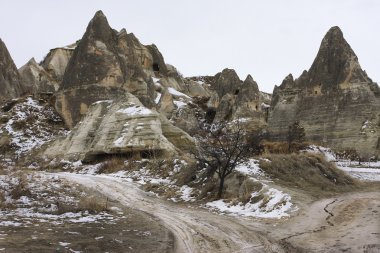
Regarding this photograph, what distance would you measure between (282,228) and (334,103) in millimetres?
36222

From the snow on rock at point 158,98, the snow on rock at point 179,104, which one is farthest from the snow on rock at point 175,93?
the snow on rock at point 179,104

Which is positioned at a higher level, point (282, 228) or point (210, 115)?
point (210, 115)

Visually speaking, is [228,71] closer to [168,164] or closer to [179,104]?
[179,104]

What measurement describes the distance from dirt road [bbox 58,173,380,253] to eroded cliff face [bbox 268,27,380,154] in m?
28.6

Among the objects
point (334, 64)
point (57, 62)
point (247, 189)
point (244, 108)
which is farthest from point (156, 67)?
point (247, 189)

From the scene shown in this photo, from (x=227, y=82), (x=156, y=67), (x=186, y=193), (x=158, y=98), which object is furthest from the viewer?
(x=227, y=82)

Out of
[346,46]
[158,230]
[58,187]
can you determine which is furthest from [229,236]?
[346,46]

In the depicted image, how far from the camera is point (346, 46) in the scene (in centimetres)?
4650

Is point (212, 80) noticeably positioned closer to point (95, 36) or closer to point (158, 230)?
point (95, 36)

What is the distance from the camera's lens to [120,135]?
25234 millimetres

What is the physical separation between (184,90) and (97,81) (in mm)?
32101

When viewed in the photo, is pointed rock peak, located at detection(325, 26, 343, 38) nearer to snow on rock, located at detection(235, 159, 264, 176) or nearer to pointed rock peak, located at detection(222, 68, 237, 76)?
pointed rock peak, located at detection(222, 68, 237, 76)

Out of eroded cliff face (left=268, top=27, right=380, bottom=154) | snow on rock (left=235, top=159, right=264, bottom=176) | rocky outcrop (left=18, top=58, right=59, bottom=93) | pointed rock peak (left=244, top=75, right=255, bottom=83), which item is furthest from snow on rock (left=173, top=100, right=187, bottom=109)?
snow on rock (left=235, top=159, right=264, bottom=176)

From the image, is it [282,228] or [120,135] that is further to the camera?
A: [120,135]
